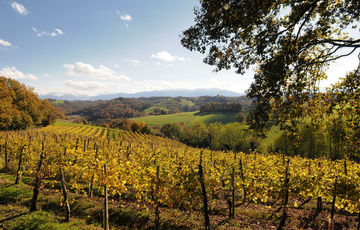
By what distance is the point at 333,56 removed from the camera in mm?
7266

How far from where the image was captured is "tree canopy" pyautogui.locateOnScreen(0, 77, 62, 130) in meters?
47.0

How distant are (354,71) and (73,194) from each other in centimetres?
1811

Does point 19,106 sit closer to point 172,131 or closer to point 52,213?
point 172,131

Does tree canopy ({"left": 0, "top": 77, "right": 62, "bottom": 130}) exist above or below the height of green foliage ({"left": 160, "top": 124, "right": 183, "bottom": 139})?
above

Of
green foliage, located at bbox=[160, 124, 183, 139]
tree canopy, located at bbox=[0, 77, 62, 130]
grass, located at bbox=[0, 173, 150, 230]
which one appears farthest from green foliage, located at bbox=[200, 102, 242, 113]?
grass, located at bbox=[0, 173, 150, 230]

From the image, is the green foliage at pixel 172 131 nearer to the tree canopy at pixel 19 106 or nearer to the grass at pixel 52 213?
the tree canopy at pixel 19 106

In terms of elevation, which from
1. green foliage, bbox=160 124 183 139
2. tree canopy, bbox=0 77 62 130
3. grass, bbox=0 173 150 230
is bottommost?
green foliage, bbox=160 124 183 139

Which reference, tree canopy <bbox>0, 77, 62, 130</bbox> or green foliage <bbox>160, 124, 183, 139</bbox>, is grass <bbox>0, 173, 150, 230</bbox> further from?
green foliage <bbox>160, 124, 183, 139</bbox>

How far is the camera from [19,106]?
54.5m

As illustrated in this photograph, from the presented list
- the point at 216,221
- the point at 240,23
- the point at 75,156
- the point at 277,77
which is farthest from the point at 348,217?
the point at 75,156

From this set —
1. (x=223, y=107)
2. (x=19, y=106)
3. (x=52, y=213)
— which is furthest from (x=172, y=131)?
(x=52, y=213)

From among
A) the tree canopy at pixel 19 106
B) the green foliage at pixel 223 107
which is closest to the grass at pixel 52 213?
the tree canopy at pixel 19 106

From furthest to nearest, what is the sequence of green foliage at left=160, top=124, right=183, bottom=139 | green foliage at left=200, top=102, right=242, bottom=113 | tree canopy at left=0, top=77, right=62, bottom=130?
green foliage at left=200, top=102, right=242, bottom=113 → green foliage at left=160, top=124, right=183, bottom=139 → tree canopy at left=0, top=77, right=62, bottom=130

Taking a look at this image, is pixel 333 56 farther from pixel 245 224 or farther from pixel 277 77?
pixel 245 224
